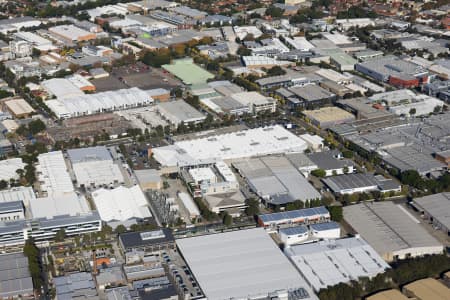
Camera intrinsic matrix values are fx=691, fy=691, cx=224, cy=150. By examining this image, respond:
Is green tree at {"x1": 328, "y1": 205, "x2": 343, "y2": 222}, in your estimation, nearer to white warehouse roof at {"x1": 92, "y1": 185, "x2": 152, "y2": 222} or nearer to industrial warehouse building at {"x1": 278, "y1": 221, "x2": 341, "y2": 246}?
industrial warehouse building at {"x1": 278, "y1": 221, "x2": 341, "y2": 246}

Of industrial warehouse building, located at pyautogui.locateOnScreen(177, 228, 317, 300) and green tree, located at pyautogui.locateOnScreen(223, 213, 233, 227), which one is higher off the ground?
industrial warehouse building, located at pyautogui.locateOnScreen(177, 228, 317, 300)

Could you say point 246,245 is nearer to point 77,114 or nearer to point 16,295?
point 16,295

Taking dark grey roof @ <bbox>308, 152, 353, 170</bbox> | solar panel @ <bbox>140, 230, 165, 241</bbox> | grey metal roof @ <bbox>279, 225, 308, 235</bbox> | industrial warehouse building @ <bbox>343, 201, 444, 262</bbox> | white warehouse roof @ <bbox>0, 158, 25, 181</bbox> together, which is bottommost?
white warehouse roof @ <bbox>0, 158, 25, 181</bbox>

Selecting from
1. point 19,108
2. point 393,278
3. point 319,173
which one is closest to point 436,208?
point 319,173

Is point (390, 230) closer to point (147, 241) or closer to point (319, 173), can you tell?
point (319, 173)

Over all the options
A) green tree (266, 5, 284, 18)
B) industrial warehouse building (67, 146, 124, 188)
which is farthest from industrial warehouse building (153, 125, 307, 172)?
green tree (266, 5, 284, 18)

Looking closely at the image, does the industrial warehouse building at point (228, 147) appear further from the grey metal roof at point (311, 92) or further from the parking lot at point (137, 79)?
the parking lot at point (137, 79)

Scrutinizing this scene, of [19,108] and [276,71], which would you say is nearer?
[19,108]
